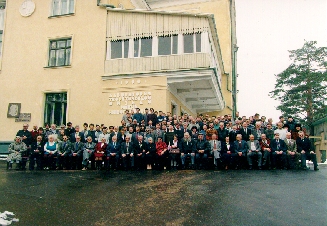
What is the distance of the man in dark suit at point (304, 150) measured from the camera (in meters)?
10.5

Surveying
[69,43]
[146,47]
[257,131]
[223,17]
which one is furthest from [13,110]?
[223,17]

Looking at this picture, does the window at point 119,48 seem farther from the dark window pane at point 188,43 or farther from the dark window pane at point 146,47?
the dark window pane at point 188,43

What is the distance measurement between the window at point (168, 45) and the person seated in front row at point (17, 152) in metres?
8.46

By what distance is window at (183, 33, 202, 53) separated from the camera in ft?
52.7

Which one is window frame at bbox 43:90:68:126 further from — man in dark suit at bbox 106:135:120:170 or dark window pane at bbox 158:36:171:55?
man in dark suit at bbox 106:135:120:170

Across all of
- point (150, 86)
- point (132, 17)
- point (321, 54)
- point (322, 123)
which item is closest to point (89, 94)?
point (150, 86)

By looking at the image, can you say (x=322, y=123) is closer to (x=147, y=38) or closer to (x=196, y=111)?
(x=196, y=111)

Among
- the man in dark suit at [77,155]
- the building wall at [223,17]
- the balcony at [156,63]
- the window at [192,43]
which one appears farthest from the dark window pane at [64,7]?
the building wall at [223,17]

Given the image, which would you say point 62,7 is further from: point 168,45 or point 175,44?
point 175,44

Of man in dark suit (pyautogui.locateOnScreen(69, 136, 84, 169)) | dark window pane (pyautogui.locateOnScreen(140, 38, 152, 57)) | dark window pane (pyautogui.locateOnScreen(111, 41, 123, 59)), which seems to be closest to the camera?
man in dark suit (pyautogui.locateOnScreen(69, 136, 84, 169))

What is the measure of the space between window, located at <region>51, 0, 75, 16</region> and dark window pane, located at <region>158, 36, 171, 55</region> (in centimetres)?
637

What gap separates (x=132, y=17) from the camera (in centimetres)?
1742

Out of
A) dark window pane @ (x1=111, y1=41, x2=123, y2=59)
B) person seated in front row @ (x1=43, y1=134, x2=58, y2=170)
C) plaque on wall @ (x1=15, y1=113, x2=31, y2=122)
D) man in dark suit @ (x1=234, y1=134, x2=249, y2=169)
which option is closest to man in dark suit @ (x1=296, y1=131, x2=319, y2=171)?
man in dark suit @ (x1=234, y1=134, x2=249, y2=169)

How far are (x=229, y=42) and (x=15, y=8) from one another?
18164 mm
